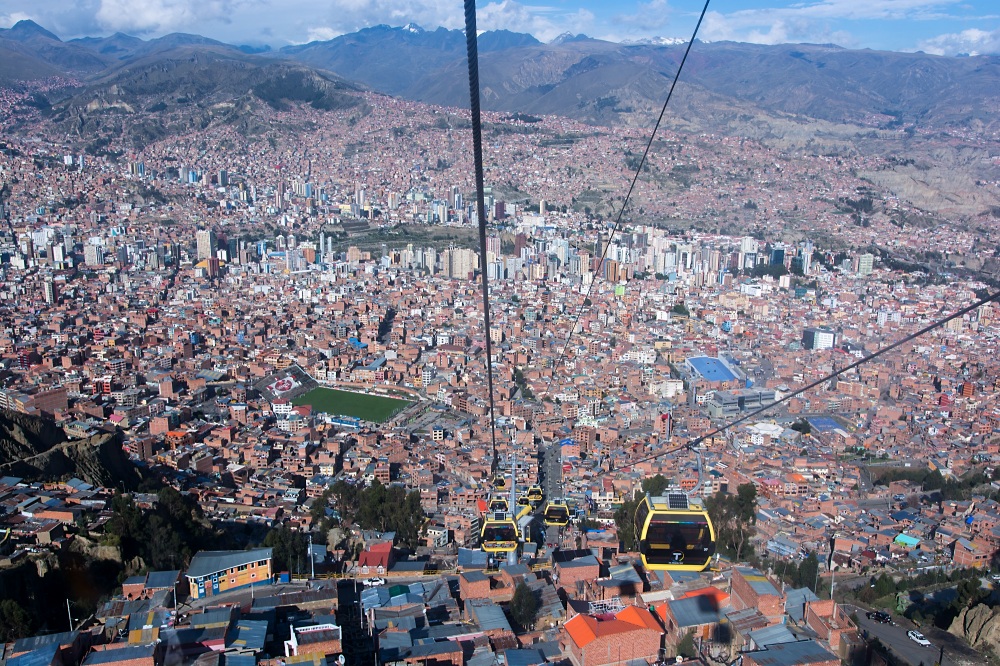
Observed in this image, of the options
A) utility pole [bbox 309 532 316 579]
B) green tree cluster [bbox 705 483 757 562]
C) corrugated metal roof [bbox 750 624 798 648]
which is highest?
corrugated metal roof [bbox 750 624 798 648]

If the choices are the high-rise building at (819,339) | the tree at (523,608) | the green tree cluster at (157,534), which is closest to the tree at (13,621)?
the green tree cluster at (157,534)

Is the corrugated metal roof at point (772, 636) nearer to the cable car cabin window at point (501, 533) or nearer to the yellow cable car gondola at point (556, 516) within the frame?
the cable car cabin window at point (501, 533)

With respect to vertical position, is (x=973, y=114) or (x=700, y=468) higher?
(x=973, y=114)

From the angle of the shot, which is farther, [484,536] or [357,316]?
[357,316]

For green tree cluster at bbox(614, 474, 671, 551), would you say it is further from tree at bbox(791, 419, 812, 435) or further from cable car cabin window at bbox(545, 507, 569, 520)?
tree at bbox(791, 419, 812, 435)

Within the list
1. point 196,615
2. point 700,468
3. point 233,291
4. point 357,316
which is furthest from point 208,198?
point 196,615

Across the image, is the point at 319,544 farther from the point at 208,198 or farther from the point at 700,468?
the point at 208,198

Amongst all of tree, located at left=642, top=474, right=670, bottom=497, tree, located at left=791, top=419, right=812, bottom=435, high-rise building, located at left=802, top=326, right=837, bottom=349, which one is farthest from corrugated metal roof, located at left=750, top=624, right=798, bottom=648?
high-rise building, located at left=802, top=326, right=837, bottom=349
